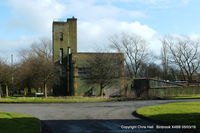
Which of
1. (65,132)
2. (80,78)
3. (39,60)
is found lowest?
(65,132)

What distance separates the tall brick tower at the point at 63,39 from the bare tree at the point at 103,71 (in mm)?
11258

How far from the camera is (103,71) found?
39219 millimetres

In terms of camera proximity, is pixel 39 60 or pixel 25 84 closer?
pixel 39 60

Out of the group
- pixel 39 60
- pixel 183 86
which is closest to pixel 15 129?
pixel 39 60

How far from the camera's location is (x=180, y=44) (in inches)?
2466

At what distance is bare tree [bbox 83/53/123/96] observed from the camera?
39188 mm

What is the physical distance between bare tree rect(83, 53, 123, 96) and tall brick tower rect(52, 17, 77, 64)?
11258 millimetres

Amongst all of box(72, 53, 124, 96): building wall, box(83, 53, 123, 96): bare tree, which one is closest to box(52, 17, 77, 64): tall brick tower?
box(72, 53, 124, 96): building wall

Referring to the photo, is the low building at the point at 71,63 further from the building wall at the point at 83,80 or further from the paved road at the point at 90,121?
the paved road at the point at 90,121

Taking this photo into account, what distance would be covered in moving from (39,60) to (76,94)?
8.59 m

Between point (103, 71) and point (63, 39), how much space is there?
1575 centimetres

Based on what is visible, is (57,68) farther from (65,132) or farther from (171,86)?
(65,132)

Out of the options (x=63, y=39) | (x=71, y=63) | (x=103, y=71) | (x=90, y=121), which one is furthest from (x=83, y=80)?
(x=90, y=121)

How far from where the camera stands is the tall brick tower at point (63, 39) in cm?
5097
